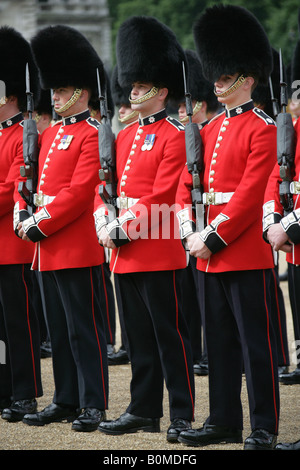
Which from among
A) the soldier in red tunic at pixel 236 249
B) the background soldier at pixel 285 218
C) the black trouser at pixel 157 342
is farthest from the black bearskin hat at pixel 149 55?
the black trouser at pixel 157 342

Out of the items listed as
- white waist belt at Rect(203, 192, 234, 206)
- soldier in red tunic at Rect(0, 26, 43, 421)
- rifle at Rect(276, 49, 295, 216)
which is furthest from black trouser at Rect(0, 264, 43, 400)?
rifle at Rect(276, 49, 295, 216)

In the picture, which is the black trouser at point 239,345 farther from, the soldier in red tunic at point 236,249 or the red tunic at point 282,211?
the red tunic at point 282,211

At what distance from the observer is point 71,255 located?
5.26 metres

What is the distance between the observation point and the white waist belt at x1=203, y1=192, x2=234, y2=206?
4.70m

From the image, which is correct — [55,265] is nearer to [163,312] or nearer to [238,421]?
[163,312]

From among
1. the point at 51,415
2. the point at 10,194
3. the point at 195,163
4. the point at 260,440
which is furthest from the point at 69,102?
the point at 260,440

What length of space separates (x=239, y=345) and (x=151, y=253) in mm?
659

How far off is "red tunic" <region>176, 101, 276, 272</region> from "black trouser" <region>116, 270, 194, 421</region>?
31cm

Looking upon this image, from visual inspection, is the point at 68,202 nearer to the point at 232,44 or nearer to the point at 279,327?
the point at 232,44

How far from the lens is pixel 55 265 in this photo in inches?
208

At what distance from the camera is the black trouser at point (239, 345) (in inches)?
181

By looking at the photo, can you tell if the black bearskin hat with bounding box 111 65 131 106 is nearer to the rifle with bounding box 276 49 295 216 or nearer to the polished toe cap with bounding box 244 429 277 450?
the rifle with bounding box 276 49 295 216

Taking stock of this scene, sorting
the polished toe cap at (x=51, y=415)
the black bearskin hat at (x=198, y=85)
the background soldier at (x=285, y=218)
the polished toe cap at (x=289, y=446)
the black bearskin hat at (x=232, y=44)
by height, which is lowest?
the polished toe cap at (x=289, y=446)

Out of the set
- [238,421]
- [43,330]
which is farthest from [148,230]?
[43,330]
